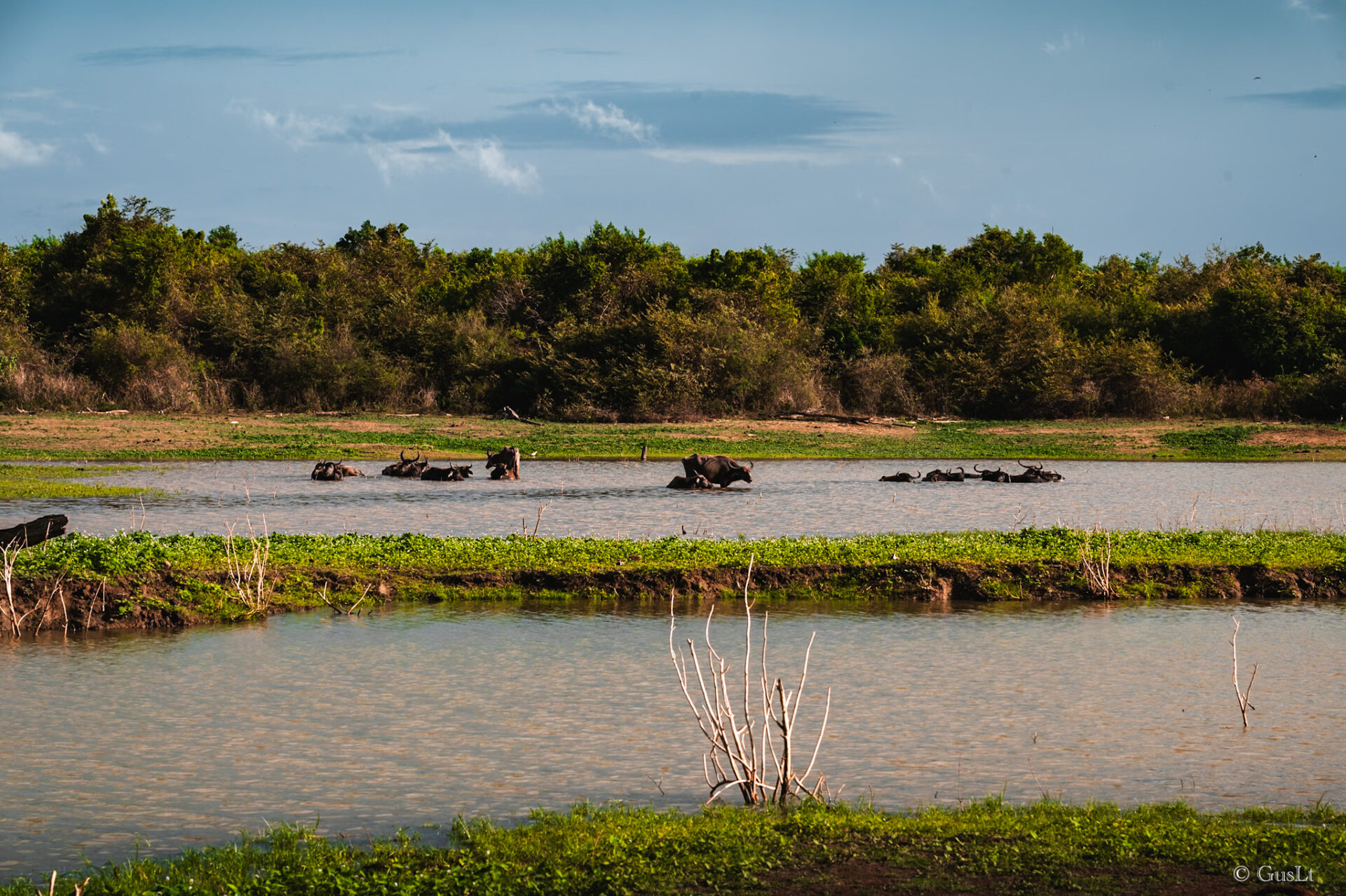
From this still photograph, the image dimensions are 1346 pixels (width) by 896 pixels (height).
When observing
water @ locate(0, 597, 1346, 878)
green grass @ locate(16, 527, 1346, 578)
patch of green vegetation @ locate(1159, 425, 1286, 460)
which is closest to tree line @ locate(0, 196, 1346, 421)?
patch of green vegetation @ locate(1159, 425, 1286, 460)

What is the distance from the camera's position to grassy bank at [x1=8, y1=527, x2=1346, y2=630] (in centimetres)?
1327

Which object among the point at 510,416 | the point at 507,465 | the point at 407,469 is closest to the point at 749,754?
the point at 507,465

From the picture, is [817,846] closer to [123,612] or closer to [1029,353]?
[123,612]

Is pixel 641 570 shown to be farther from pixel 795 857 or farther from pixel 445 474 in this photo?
pixel 445 474

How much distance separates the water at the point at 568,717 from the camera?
7.83 meters

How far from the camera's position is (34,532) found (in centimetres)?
1421

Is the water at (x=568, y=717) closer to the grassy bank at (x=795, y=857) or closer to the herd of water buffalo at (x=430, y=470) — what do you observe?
the grassy bank at (x=795, y=857)

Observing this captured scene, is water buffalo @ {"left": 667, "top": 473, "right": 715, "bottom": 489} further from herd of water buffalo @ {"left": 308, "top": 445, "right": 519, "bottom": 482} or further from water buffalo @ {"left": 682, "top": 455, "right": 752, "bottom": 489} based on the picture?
herd of water buffalo @ {"left": 308, "top": 445, "right": 519, "bottom": 482}

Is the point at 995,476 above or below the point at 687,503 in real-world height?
above

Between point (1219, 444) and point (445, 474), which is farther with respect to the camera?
point (1219, 444)

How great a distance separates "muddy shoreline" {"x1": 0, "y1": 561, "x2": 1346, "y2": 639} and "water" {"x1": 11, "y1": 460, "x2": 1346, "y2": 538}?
4419 mm

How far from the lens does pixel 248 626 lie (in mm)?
12836

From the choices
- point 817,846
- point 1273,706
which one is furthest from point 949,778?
point 1273,706

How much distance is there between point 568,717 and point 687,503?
1518cm
